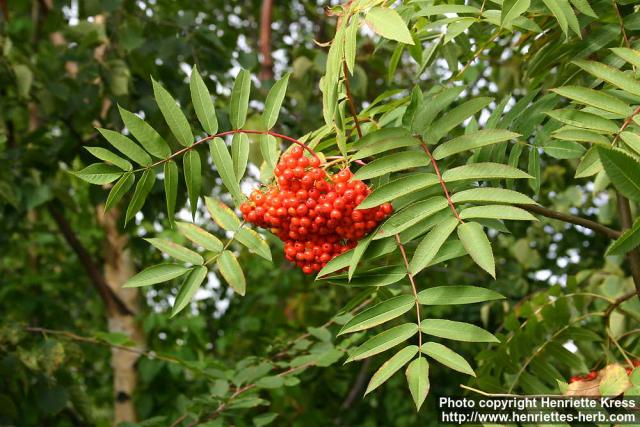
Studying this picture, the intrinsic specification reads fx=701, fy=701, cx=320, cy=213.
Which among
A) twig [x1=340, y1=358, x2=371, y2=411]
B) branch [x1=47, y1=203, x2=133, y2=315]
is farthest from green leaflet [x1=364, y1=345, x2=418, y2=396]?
twig [x1=340, y1=358, x2=371, y2=411]

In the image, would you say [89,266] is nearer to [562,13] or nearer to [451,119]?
[451,119]

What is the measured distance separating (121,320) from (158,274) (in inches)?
90.7

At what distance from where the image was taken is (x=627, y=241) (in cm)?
105

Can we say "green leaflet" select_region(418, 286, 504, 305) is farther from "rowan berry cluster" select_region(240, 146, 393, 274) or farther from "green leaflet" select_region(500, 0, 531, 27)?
"green leaflet" select_region(500, 0, 531, 27)

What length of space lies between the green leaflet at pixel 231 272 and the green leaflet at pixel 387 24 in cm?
55

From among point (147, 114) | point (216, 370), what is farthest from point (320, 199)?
point (147, 114)

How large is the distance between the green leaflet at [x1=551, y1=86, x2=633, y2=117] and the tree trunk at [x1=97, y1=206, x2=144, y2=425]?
8.06 ft

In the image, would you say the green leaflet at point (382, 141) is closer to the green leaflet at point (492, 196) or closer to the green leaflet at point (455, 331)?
the green leaflet at point (492, 196)

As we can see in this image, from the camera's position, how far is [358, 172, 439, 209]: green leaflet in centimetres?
124

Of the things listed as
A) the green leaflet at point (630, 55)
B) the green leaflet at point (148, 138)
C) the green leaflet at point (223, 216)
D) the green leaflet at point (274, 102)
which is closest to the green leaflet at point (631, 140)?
the green leaflet at point (630, 55)

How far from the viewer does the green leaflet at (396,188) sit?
124 cm

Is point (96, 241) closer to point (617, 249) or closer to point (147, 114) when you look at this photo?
point (147, 114)

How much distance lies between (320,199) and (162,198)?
190cm

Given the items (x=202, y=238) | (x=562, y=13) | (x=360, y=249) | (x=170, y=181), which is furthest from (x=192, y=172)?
(x=562, y=13)
